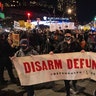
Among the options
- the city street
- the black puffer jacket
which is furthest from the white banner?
the city street

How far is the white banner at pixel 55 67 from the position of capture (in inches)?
352

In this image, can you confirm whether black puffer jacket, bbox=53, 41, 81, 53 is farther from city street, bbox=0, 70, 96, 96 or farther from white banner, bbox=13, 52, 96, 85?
city street, bbox=0, 70, 96, 96

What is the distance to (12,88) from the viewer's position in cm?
1132

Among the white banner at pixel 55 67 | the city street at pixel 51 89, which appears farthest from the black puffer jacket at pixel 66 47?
the city street at pixel 51 89

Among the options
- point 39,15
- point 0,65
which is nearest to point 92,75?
point 0,65

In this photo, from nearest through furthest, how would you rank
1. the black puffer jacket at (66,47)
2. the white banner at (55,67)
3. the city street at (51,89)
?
1. the white banner at (55,67)
2. the black puffer jacket at (66,47)
3. the city street at (51,89)

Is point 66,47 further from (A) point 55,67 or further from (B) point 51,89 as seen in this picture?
(B) point 51,89

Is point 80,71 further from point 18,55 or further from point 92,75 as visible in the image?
point 18,55

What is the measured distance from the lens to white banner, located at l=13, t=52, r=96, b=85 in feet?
29.4

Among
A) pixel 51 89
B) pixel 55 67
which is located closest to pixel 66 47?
pixel 55 67

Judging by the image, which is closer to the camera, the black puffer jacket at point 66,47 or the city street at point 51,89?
the black puffer jacket at point 66,47

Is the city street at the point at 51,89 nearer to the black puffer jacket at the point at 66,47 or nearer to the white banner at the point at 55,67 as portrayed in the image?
the white banner at the point at 55,67

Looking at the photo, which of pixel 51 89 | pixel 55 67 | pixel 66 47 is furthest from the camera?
pixel 51 89

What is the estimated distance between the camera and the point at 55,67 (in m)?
9.16
